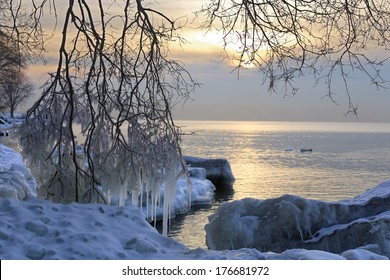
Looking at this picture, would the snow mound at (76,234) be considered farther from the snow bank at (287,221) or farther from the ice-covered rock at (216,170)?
the ice-covered rock at (216,170)

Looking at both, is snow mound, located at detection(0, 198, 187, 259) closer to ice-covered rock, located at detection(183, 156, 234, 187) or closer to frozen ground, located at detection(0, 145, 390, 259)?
frozen ground, located at detection(0, 145, 390, 259)

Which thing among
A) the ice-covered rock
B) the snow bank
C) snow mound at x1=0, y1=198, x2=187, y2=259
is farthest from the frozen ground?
the ice-covered rock

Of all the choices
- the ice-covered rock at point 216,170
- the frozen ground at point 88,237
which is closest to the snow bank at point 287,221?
the frozen ground at point 88,237

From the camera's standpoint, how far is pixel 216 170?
4419 cm

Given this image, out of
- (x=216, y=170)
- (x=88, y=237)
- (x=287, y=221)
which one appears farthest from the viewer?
(x=216, y=170)

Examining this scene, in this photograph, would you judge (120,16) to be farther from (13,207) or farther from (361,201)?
(361,201)

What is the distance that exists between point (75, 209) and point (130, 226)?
0.95 m

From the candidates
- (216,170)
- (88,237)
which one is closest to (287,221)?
(88,237)

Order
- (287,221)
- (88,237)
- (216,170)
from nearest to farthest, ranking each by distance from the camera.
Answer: (88,237)
(287,221)
(216,170)

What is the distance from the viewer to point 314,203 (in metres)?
13.3

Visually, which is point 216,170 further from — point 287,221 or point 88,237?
point 88,237

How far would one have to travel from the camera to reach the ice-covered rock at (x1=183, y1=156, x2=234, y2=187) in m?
43.6

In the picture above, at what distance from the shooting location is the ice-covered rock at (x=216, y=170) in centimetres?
4359

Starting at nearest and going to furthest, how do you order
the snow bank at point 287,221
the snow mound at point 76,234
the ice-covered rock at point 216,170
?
the snow mound at point 76,234 < the snow bank at point 287,221 < the ice-covered rock at point 216,170
